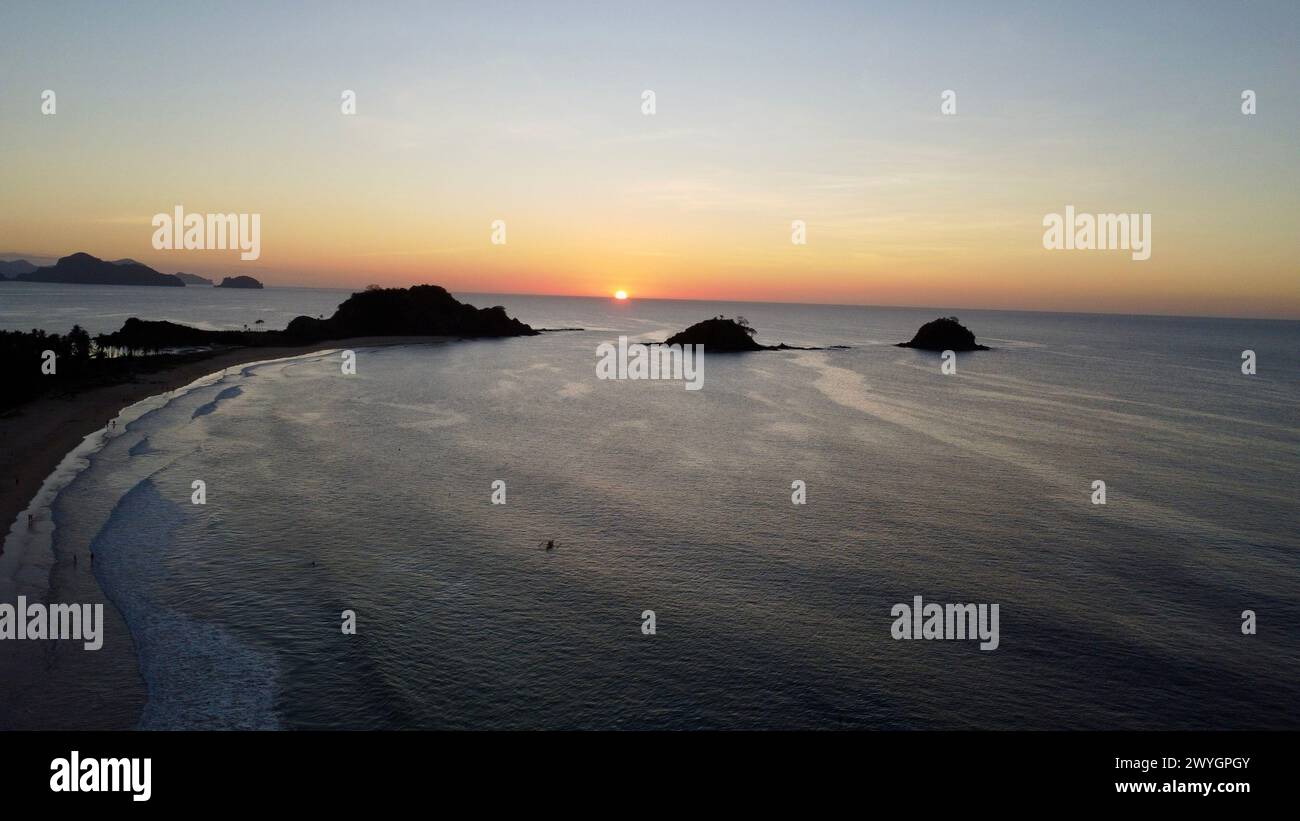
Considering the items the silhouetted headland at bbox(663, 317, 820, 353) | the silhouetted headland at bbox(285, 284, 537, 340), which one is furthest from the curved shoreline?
the silhouetted headland at bbox(663, 317, 820, 353)

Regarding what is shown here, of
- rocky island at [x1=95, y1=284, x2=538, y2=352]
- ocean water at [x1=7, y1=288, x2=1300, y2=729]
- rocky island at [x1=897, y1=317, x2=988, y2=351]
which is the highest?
rocky island at [x1=95, y1=284, x2=538, y2=352]

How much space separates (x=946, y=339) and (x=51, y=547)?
173071 mm

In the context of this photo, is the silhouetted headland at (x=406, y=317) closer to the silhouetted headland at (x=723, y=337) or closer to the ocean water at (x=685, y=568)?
the silhouetted headland at (x=723, y=337)

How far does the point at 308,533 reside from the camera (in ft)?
115

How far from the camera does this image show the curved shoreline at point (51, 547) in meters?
19.8

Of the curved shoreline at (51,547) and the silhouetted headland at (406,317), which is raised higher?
the silhouetted headland at (406,317)

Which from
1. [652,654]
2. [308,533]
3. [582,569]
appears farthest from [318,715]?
[308,533]

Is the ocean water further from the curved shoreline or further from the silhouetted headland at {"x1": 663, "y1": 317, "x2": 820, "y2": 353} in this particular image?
the silhouetted headland at {"x1": 663, "y1": 317, "x2": 820, "y2": 353}

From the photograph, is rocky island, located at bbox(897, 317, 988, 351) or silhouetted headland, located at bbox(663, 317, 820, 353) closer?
silhouetted headland, located at bbox(663, 317, 820, 353)

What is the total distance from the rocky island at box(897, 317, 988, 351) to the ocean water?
103161 mm

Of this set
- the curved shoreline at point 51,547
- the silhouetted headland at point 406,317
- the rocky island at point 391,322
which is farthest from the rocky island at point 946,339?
the curved shoreline at point 51,547

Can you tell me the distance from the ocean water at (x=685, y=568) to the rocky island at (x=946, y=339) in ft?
338

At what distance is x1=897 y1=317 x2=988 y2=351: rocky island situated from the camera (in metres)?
171
